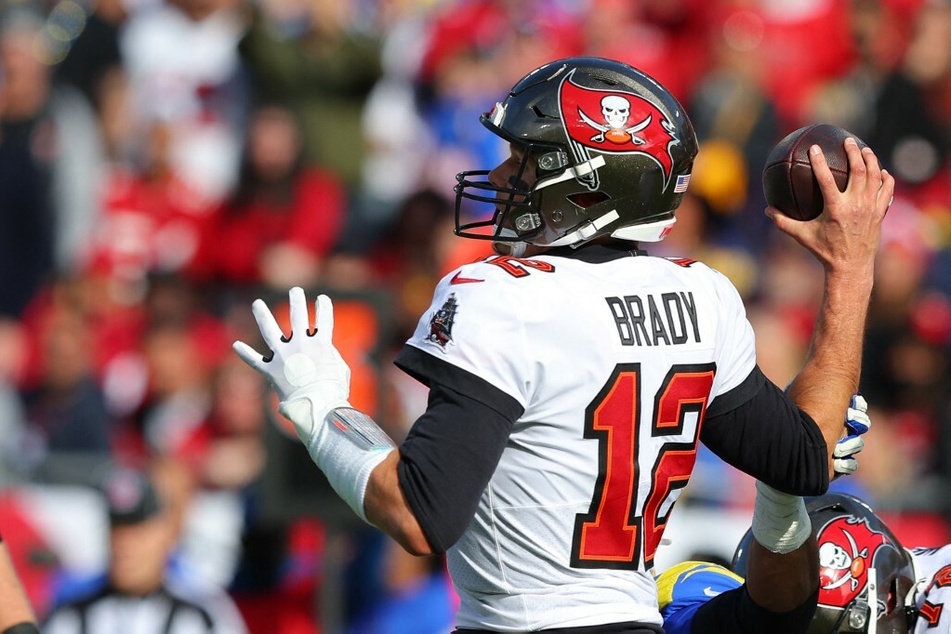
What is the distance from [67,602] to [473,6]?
611cm

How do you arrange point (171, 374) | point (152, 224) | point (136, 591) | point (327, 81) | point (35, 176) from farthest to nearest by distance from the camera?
1. point (35, 176)
2. point (152, 224)
3. point (327, 81)
4. point (171, 374)
5. point (136, 591)

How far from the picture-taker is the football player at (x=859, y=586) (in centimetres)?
401

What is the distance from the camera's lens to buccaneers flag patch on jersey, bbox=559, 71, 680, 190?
3.63m

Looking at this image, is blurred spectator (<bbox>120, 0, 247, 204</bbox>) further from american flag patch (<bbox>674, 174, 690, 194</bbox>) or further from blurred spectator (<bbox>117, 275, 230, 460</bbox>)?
american flag patch (<bbox>674, 174, 690, 194</bbox>)

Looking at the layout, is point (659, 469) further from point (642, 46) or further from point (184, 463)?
point (642, 46)

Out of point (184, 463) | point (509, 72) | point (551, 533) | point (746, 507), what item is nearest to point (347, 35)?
point (509, 72)

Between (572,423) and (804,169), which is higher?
(804,169)

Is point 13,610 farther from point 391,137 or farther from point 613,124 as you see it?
point 391,137

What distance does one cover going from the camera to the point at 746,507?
8273 mm

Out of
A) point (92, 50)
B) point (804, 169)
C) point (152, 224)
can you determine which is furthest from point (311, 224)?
point (804, 169)

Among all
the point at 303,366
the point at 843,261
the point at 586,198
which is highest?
the point at 586,198

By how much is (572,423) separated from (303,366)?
600mm

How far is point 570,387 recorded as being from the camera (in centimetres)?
338

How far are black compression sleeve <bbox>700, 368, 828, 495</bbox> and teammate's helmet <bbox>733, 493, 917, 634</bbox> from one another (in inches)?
20.5
